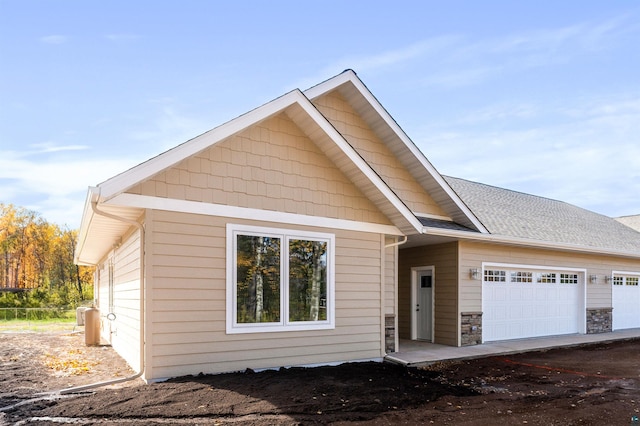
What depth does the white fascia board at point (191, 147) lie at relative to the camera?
6.35 meters

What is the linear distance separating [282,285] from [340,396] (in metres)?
2.12

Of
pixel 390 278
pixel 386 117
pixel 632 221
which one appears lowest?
pixel 390 278

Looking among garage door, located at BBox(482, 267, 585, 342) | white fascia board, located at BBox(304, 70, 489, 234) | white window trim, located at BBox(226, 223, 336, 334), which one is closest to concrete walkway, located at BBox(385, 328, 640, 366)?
garage door, located at BBox(482, 267, 585, 342)

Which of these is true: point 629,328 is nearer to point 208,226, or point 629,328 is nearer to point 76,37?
point 208,226

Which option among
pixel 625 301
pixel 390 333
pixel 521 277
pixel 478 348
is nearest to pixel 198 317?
pixel 390 333

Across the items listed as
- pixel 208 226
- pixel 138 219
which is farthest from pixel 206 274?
pixel 138 219

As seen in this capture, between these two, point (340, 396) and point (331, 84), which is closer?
point (340, 396)

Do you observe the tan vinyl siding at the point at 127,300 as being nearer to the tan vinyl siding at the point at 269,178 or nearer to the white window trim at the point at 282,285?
the tan vinyl siding at the point at 269,178

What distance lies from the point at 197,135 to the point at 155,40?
5.52 meters

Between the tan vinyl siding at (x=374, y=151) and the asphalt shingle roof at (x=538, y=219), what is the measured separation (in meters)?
2.09

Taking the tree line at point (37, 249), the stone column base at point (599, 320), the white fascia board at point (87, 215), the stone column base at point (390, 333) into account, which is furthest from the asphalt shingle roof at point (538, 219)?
the tree line at point (37, 249)

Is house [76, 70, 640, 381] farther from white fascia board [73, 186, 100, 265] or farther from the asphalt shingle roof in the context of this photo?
the asphalt shingle roof

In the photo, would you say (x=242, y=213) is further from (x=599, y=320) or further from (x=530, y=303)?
(x=599, y=320)

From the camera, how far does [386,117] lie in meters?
10.4
